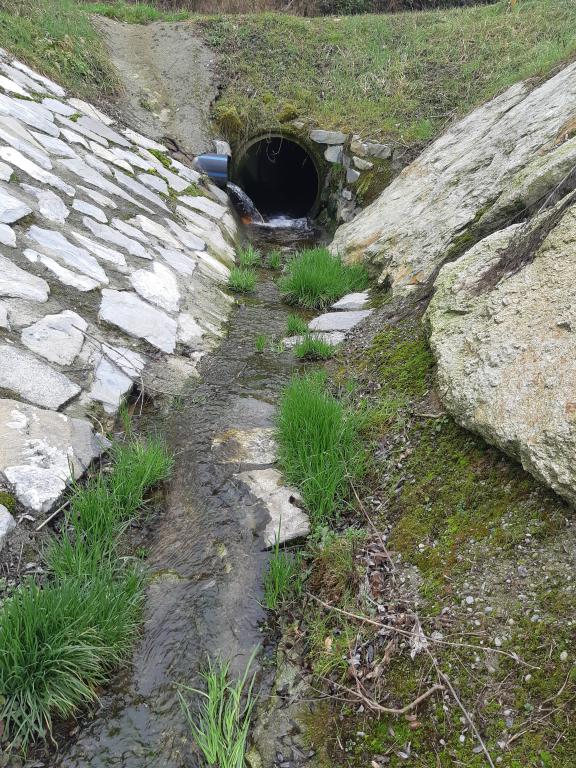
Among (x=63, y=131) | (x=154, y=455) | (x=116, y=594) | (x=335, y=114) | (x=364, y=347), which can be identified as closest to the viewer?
(x=116, y=594)

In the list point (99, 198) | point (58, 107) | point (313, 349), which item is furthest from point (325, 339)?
point (58, 107)

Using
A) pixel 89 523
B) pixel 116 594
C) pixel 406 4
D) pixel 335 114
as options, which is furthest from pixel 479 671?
pixel 406 4

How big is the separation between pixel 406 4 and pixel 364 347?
15545 mm

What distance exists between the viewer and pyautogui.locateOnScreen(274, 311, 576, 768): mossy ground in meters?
1.50

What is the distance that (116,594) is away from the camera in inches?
80.0

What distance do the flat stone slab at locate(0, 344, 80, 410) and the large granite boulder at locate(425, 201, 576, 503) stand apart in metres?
2.02

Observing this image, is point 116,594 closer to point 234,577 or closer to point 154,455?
point 234,577

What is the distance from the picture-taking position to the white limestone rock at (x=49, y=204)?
429cm

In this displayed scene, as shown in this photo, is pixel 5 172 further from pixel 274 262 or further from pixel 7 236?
pixel 274 262

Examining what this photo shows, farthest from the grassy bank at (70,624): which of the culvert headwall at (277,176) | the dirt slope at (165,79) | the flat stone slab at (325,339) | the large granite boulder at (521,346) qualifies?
the culvert headwall at (277,176)

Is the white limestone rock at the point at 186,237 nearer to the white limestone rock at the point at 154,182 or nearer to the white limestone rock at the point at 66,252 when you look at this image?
the white limestone rock at the point at 154,182

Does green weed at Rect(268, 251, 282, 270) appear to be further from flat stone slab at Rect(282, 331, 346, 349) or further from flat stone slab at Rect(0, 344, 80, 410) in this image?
flat stone slab at Rect(0, 344, 80, 410)

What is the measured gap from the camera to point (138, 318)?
3904mm

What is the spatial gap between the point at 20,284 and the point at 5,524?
5.84 ft
